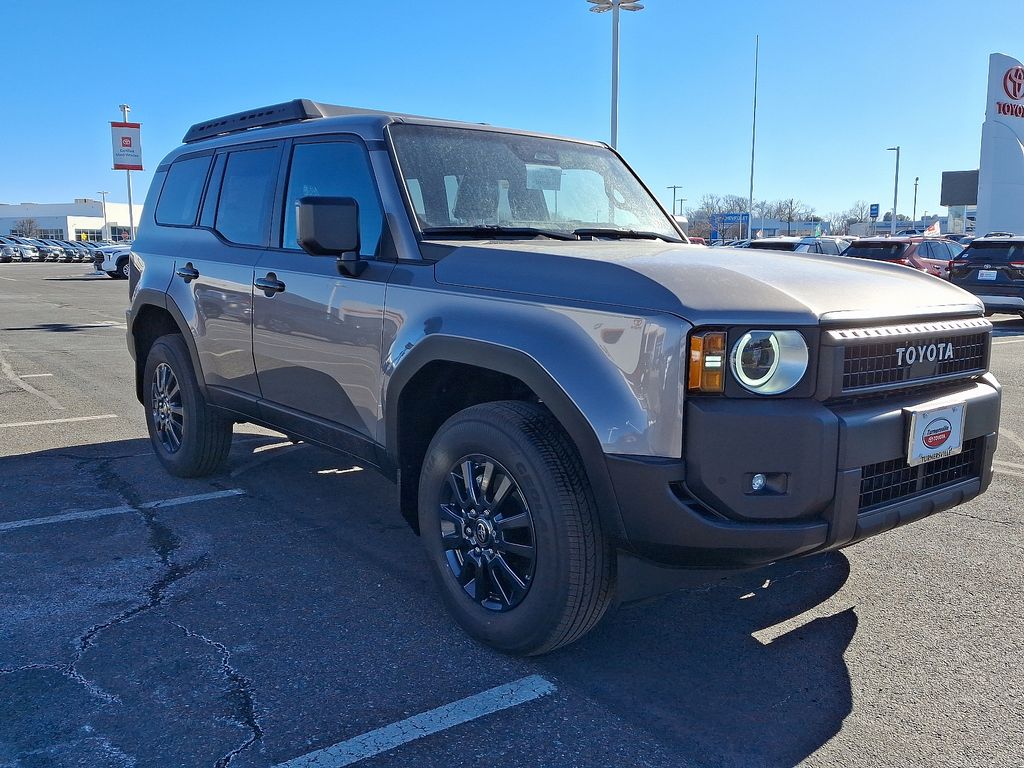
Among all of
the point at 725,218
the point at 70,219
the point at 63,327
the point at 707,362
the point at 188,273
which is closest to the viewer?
the point at 707,362

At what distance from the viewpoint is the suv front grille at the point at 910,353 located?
9.05 feet

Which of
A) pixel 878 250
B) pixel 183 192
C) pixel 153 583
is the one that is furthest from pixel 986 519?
pixel 878 250

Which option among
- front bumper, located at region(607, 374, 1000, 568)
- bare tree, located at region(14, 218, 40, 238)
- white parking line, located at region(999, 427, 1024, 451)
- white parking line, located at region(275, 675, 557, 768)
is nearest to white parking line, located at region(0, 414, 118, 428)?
white parking line, located at region(275, 675, 557, 768)

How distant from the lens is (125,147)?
55031mm

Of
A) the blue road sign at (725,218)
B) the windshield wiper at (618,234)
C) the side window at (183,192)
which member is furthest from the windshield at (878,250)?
the blue road sign at (725,218)

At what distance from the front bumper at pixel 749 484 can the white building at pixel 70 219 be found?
11917 cm

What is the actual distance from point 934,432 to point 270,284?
292 cm

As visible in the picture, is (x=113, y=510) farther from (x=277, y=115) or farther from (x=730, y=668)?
(x=730, y=668)

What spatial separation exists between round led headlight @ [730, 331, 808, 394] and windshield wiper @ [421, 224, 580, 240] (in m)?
1.45

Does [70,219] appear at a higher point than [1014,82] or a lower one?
lower

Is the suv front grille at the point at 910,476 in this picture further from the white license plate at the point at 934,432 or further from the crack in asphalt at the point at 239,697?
the crack in asphalt at the point at 239,697

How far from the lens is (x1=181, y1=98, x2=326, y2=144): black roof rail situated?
15.4 feet

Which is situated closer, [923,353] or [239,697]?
[239,697]

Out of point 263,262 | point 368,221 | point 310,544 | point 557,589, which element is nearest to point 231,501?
point 310,544
